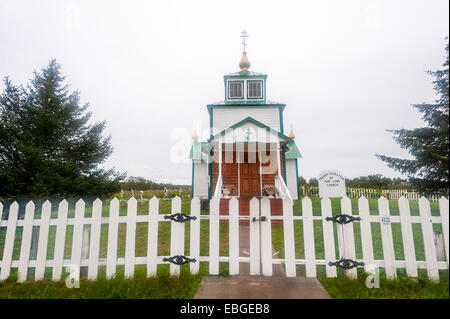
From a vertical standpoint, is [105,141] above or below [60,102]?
below

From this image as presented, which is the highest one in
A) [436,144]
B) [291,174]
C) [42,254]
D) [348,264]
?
[291,174]

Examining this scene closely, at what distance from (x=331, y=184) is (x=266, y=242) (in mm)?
1729

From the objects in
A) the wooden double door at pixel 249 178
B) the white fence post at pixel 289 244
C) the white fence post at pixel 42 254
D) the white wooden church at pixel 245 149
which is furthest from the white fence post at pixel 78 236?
the wooden double door at pixel 249 178

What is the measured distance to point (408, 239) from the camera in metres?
3.05

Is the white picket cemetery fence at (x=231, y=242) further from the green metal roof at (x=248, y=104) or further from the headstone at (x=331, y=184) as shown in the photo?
the green metal roof at (x=248, y=104)

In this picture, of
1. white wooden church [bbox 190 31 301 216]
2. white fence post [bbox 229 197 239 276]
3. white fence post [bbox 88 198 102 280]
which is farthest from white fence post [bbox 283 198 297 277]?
white wooden church [bbox 190 31 301 216]

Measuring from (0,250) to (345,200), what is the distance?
26.4 ft

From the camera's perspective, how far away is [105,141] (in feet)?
19.6

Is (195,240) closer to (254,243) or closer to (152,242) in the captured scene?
(152,242)

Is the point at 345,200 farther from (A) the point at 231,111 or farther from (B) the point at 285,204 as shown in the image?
(A) the point at 231,111

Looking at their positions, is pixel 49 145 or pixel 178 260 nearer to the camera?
pixel 178 260

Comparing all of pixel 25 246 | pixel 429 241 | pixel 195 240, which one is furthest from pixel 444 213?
pixel 25 246
